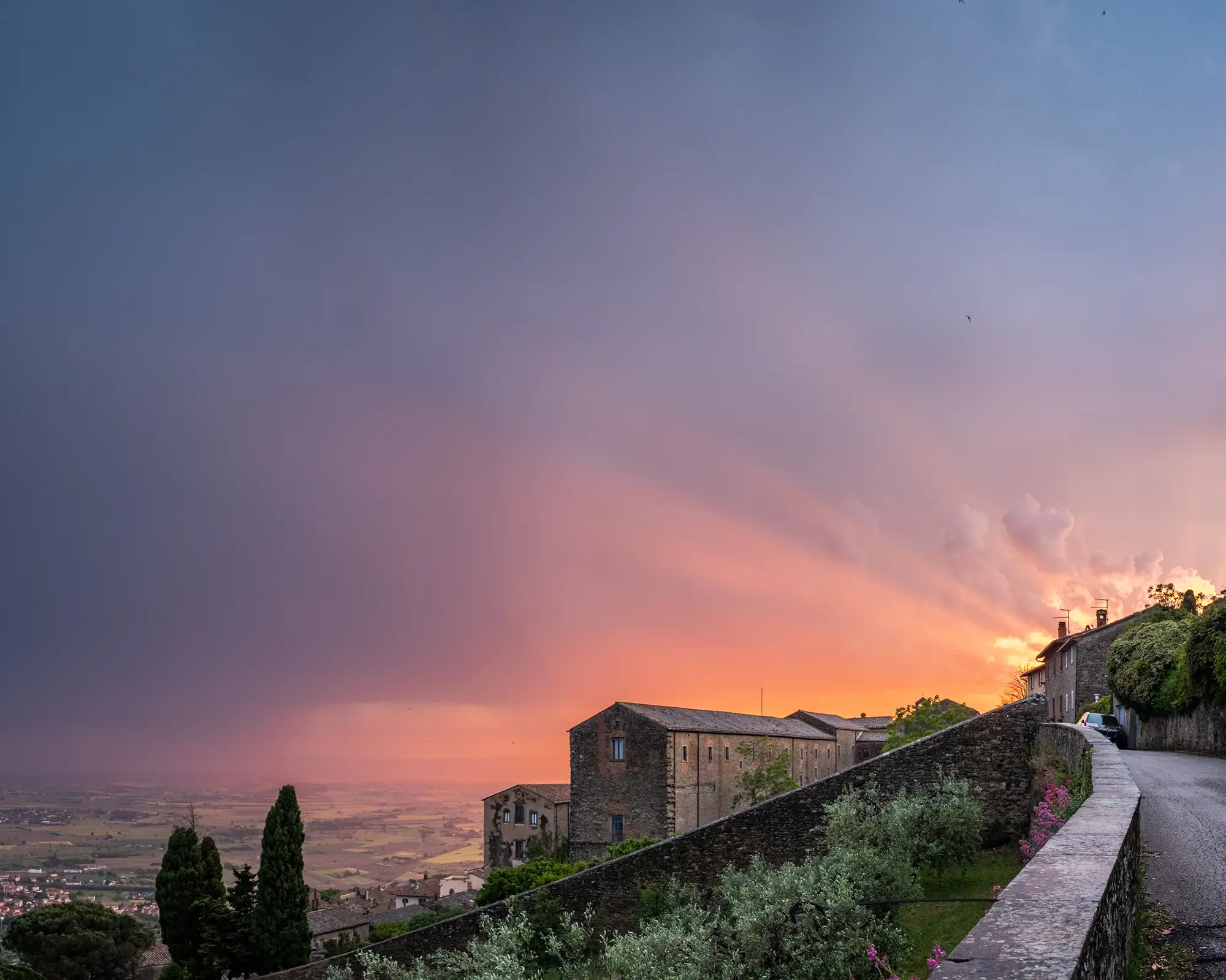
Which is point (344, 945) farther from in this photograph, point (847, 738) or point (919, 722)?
point (847, 738)

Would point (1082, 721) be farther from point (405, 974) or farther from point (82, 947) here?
point (82, 947)

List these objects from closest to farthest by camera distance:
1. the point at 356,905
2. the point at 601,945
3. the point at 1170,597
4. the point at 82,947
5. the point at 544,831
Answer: the point at 601,945
the point at 1170,597
the point at 82,947
the point at 544,831
the point at 356,905

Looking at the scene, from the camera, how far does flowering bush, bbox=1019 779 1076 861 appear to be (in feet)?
37.8

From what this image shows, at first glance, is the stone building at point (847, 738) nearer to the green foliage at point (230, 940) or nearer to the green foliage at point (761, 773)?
the green foliage at point (761, 773)

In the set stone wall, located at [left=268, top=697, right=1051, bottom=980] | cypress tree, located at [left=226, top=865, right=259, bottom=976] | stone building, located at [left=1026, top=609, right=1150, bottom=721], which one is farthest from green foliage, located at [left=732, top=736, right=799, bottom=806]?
stone wall, located at [left=268, top=697, right=1051, bottom=980]

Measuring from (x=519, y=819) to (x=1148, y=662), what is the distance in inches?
1503

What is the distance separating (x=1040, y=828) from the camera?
12.7 metres

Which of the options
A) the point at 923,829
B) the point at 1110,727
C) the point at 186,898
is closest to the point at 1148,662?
the point at 1110,727

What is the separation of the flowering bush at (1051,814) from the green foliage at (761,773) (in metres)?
41.7

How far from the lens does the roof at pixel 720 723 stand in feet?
168

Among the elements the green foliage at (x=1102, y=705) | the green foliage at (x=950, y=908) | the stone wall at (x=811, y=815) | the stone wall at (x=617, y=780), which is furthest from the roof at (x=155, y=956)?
the green foliage at (x=1102, y=705)

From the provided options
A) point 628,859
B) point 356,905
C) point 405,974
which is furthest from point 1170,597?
point 356,905

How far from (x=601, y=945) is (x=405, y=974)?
458 cm

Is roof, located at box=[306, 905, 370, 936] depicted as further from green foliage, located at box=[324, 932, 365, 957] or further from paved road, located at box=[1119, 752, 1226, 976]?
paved road, located at box=[1119, 752, 1226, 976]
